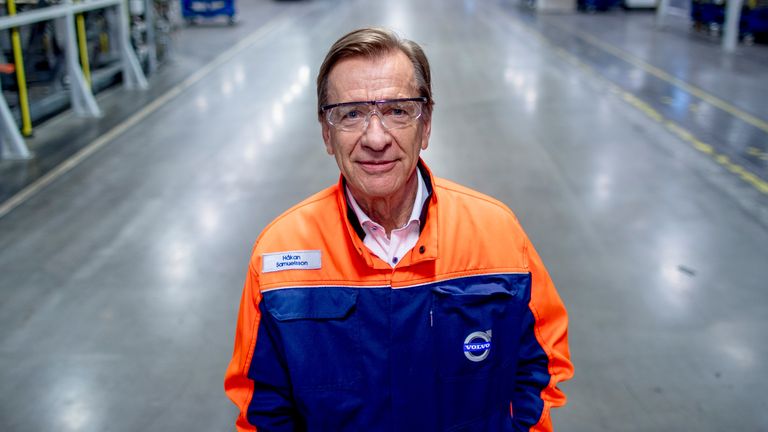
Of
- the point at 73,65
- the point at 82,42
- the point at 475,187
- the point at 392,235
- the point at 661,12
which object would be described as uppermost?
the point at 392,235

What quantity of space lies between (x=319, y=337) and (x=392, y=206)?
1.40 ft

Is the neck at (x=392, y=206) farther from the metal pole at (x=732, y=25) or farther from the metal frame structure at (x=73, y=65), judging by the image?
the metal pole at (x=732, y=25)

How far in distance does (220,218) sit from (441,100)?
5.95 metres

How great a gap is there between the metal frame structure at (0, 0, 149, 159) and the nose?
26.6 feet

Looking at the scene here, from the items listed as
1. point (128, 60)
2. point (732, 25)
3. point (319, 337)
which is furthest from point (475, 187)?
point (732, 25)

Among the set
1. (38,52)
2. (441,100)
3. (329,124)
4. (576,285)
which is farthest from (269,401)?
(38,52)

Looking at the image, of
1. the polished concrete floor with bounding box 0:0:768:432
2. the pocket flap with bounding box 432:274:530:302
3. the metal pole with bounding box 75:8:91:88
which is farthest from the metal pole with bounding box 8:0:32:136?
the pocket flap with bounding box 432:274:530:302

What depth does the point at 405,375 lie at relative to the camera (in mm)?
1977

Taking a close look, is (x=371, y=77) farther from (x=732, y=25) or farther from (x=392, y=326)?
(x=732, y=25)

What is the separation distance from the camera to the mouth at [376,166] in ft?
6.43

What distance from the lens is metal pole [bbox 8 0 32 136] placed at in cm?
907

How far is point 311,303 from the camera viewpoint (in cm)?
197

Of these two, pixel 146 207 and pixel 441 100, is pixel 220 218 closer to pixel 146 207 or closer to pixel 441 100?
pixel 146 207

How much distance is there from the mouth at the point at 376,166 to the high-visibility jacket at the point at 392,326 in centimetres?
15
